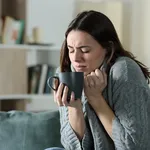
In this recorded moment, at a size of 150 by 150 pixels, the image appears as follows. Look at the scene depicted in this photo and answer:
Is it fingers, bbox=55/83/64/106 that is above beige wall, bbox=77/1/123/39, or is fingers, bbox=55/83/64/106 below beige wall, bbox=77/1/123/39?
below

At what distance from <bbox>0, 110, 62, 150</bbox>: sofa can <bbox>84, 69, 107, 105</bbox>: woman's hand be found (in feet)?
1.22

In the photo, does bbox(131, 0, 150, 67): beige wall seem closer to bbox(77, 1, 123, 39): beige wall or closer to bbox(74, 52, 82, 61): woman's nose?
bbox(77, 1, 123, 39): beige wall

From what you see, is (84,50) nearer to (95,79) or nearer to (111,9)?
(95,79)

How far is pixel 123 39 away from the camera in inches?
125

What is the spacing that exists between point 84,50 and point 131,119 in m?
0.29

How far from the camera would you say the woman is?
1.29 m

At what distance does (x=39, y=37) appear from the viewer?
295cm

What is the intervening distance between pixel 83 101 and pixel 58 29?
1658mm

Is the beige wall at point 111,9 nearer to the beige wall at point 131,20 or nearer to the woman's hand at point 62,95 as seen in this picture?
the beige wall at point 131,20

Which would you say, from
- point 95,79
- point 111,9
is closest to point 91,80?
point 95,79

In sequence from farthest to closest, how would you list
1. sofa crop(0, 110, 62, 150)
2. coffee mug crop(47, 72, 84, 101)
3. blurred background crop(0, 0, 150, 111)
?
blurred background crop(0, 0, 150, 111)
sofa crop(0, 110, 62, 150)
coffee mug crop(47, 72, 84, 101)

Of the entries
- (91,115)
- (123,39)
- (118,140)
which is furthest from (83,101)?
(123,39)

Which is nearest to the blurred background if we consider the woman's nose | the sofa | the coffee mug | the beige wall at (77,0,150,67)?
the beige wall at (77,0,150,67)

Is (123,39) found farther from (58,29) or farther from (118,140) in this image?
(118,140)
